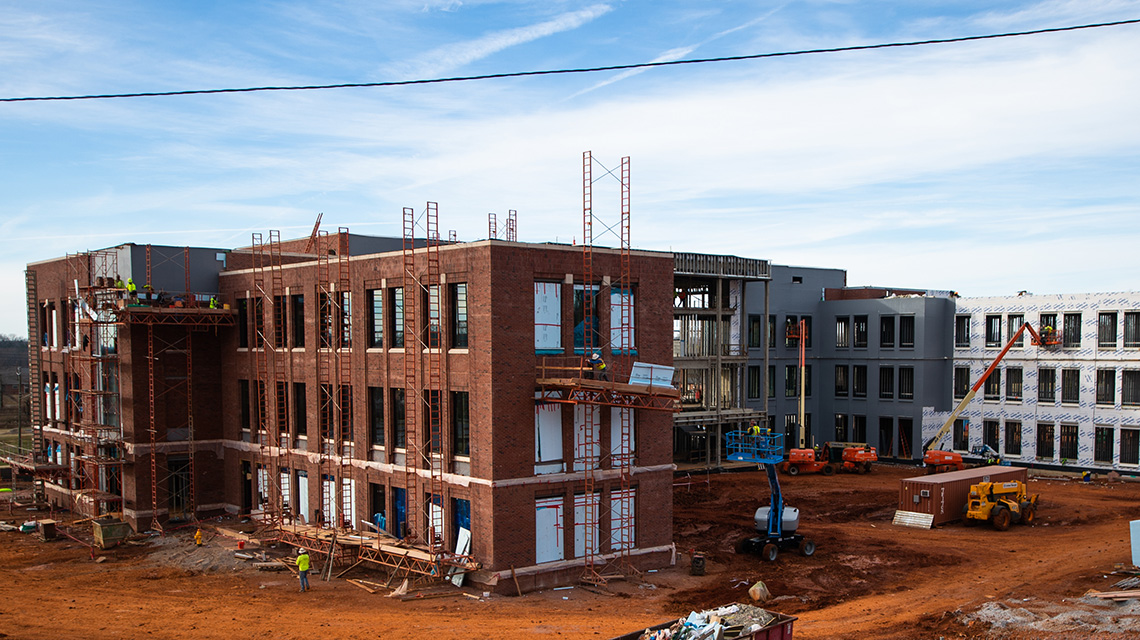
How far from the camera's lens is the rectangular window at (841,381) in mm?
64500

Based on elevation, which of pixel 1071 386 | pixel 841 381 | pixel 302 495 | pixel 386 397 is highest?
pixel 386 397

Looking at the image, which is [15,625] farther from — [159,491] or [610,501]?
[610,501]

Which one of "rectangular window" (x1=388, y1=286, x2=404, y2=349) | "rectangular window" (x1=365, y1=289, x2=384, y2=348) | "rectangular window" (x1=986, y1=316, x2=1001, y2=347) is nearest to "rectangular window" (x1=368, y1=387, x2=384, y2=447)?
"rectangular window" (x1=365, y1=289, x2=384, y2=348)

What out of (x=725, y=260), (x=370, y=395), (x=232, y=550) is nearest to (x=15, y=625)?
(x=232, y=550)

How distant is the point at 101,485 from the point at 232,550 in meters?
12.2

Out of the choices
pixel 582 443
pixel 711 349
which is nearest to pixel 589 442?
pixel 582 443

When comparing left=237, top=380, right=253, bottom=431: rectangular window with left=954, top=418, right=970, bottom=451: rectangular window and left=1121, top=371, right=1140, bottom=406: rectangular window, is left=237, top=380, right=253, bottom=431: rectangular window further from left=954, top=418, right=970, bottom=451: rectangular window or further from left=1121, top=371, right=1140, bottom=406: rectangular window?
left=1121, top=371, right=1140, bottom=406: rectangular window

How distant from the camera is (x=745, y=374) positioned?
59500 mm

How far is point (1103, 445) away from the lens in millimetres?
52062

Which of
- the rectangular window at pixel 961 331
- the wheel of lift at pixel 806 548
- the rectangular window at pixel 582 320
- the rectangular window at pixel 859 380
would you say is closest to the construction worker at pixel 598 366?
the rectangular window at pixel 582 320

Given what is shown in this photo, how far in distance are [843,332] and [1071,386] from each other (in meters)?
16.1

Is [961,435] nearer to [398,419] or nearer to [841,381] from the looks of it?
[841,381]

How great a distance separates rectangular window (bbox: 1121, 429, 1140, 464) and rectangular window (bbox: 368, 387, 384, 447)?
148 feet

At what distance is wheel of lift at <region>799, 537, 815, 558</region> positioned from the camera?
3253 centimetres
